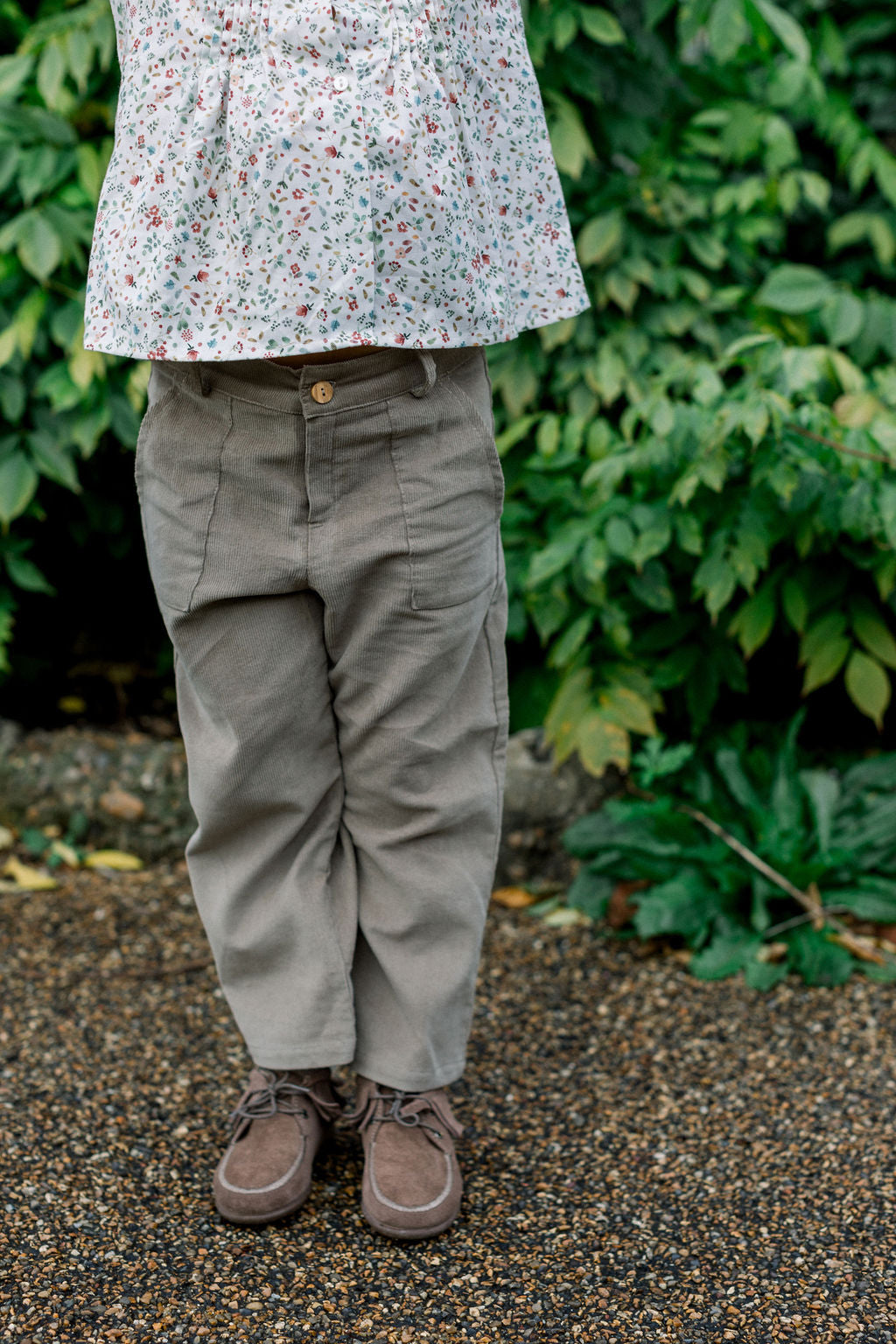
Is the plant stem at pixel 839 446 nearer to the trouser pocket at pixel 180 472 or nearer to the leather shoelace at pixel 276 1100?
the trouser pocket at pixel 180 472

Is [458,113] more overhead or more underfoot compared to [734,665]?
more overhead

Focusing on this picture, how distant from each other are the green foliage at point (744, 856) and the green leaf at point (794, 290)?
818 millimetres

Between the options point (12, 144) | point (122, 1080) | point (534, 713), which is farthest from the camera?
point (534, 713)

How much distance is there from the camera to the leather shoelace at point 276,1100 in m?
1.74

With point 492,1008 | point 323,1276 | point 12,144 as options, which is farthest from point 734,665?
point 12,144

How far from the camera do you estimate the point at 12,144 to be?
8.23 ft

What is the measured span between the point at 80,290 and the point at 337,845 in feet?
4.68

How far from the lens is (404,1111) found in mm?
1733

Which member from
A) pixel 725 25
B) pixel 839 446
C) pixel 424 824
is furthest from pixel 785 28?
pixel 424 824

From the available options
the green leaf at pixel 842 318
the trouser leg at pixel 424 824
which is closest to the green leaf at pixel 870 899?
the trouser leg at pixel 424 824

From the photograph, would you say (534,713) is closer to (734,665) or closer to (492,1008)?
(734,665)

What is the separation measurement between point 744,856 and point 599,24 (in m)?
1.60

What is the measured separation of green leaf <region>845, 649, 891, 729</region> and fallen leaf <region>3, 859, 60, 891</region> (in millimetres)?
1650

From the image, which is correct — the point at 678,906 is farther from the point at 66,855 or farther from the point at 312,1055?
the point at 66,855
